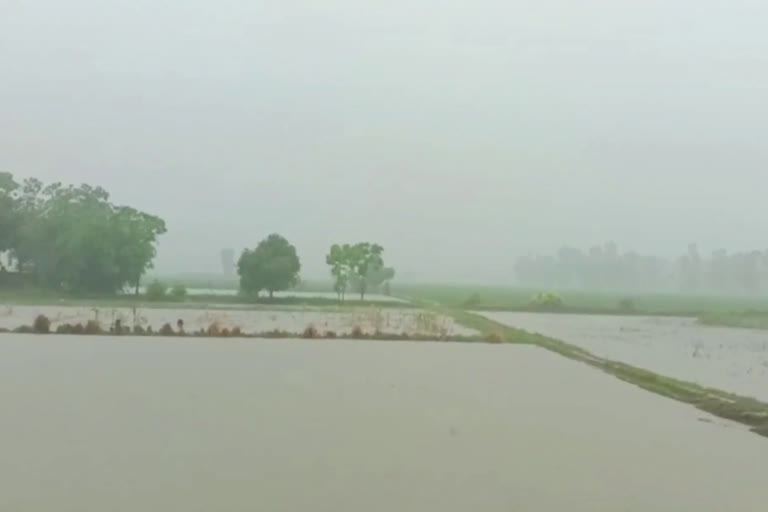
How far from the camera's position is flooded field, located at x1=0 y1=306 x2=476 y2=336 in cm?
1534

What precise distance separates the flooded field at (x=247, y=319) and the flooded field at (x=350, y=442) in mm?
5352

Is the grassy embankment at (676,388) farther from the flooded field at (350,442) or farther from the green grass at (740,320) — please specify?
the green grass at (740,320)

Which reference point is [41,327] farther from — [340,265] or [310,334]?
[340,265]

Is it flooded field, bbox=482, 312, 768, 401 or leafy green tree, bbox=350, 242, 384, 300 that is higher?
leafy green tree, bbox=350, 242, 384, 300

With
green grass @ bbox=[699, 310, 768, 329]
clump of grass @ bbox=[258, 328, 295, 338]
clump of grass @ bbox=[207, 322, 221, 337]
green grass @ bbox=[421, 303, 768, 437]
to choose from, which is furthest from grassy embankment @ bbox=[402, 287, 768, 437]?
green grass @ bbox=[699, 310, 768, 329]

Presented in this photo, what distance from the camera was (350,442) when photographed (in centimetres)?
566

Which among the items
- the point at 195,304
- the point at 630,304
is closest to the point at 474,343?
the point at 195,304

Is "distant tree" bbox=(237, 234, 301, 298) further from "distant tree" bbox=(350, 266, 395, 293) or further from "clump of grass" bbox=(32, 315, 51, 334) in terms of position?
"clump of grass" bbox=(32, 315, 51, 334)

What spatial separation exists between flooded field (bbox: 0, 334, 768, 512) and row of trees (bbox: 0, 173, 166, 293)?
12.7 meters

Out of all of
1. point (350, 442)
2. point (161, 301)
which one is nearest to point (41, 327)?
point (161, 301)

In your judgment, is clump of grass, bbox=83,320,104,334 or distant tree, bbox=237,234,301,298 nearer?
clump of grass, bbox=83,320,104,334

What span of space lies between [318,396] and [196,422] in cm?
176

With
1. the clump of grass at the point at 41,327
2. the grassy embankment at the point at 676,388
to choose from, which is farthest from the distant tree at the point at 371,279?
the clump of grass at the point at 41,327

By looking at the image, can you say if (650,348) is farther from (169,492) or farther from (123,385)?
(169,492)
